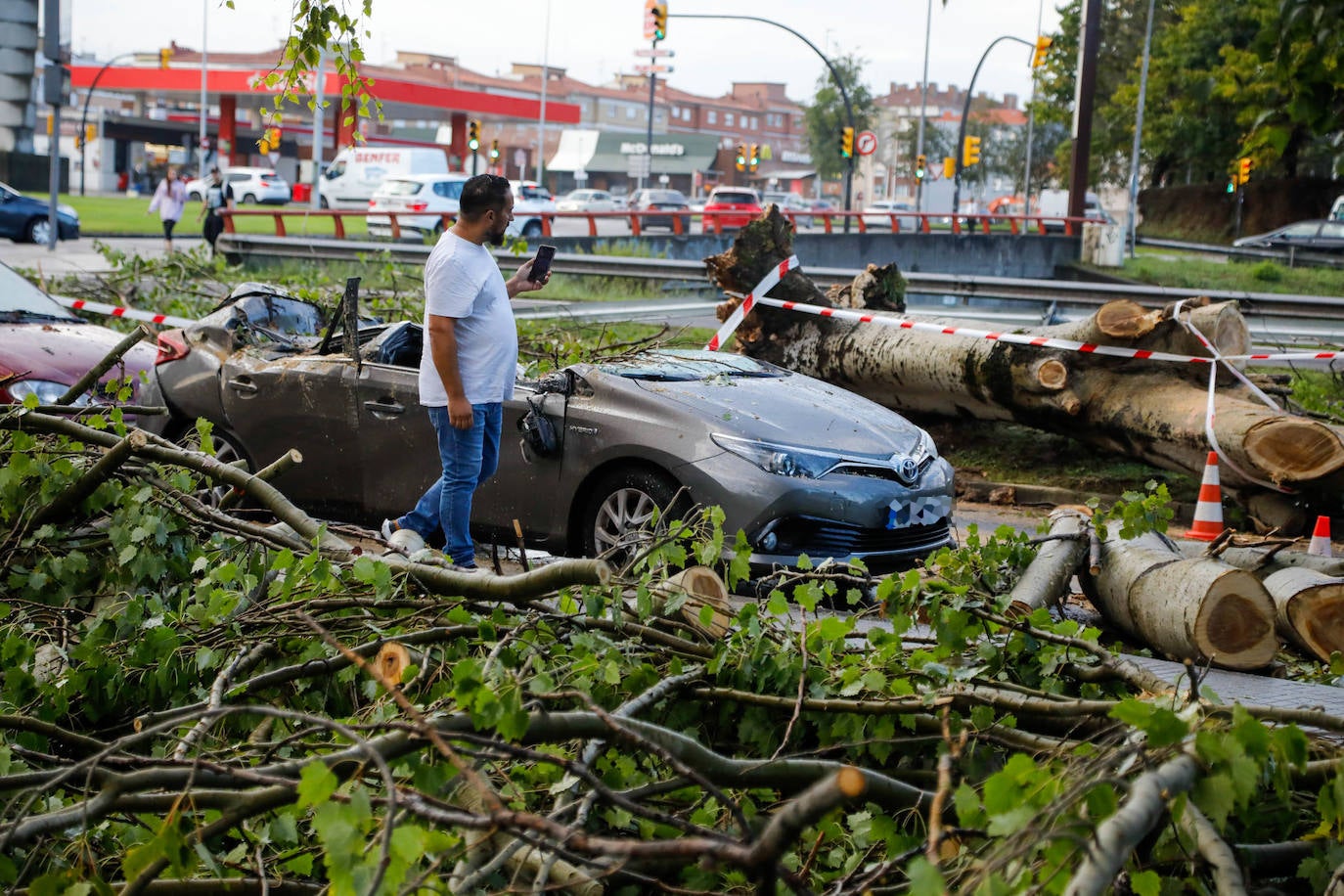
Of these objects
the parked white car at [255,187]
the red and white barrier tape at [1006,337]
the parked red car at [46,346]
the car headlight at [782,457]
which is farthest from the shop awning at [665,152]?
the car headlight at [782,457]

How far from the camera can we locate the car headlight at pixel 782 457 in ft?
20.9

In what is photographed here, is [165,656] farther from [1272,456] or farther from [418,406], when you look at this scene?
[1272,456]

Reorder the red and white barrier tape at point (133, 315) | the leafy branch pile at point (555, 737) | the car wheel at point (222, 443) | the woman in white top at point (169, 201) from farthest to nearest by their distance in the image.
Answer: the woman in white top at point (169, 201), the red and white barrier tape at point (133, 315), the car wheel at point (222, 443), the leafy branch pile at point (555, 737)

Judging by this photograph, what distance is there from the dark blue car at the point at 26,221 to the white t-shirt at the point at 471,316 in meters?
26.9

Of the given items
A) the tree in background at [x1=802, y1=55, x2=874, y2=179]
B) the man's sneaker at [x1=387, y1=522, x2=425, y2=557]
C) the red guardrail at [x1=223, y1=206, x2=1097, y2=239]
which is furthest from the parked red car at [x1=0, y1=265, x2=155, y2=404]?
the tree in background at [x1=802, y1=55, x2=874, y2=179]

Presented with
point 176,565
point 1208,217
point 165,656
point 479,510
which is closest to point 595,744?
point 165,656

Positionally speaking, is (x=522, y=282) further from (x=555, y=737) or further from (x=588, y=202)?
(x=588, y=202)

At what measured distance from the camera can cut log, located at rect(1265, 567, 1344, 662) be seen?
5430 millimetres

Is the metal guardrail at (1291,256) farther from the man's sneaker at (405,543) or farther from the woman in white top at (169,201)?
the man's sneaker at (405,543)

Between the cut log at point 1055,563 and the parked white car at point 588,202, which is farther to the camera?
the parked white car at point 588,202

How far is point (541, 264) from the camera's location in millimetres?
7191

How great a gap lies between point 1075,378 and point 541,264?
12.8ft

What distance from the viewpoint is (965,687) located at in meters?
3.41

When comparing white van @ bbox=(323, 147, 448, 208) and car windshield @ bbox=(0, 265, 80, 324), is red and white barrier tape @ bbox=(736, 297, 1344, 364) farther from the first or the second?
white van @ bbox=(323, 147, 448, 208)
